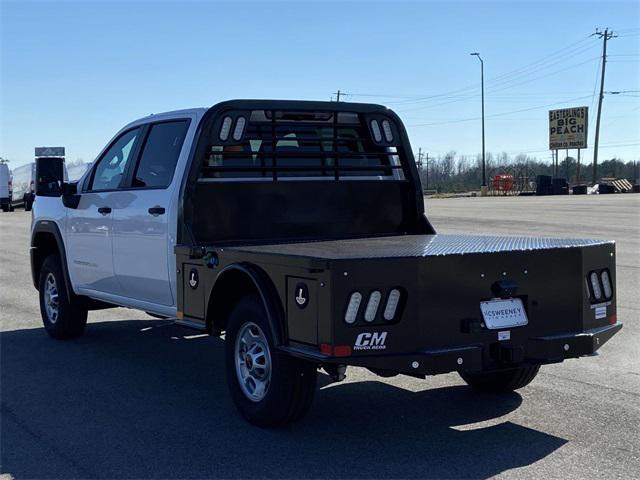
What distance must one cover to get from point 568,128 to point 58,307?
243 ft

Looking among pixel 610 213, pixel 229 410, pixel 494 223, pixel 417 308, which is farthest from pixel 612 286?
pixel 610 213

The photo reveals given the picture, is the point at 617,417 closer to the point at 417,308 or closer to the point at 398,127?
the point at 417,308

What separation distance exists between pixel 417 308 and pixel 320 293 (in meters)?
0.57

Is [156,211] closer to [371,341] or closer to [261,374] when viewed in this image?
[261,374]

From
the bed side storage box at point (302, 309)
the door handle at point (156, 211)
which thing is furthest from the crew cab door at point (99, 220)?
the bed side storage box at point (302, 309)

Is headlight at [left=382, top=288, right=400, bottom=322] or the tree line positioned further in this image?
the tree line

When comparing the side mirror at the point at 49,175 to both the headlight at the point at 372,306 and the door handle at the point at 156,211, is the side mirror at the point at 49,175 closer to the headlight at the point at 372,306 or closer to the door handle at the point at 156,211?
the door handle at the point at 156,211

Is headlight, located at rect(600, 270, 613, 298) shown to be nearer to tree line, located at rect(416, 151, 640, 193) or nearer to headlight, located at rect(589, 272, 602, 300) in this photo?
headlight, located at rect(589, 272, 602, 300)

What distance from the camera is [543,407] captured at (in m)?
5.91

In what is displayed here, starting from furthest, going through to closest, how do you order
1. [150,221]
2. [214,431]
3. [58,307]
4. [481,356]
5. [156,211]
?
1. [58,307]
2. [150,221]
3. [156,211]
4. [214,431]
5. [481,356]

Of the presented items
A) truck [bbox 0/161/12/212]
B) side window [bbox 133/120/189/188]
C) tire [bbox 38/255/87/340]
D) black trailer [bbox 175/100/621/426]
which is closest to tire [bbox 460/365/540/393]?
black trailer [bbox 175/100/621/426]

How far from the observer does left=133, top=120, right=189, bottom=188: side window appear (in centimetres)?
682

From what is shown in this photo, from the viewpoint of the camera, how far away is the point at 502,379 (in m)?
6.19

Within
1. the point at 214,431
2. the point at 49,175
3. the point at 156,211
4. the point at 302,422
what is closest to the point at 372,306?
the point at 302,422
